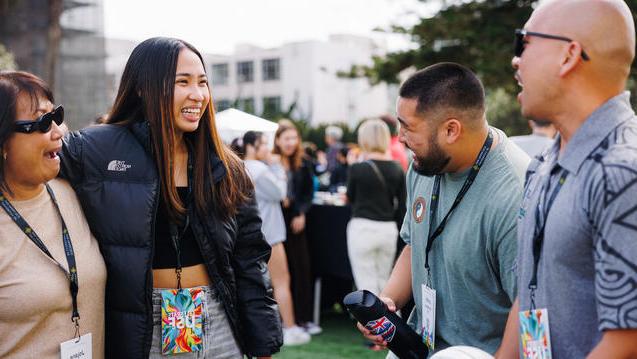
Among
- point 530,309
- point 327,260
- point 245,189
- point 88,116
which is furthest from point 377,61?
point 88,116

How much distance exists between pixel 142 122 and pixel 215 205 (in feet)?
1.45

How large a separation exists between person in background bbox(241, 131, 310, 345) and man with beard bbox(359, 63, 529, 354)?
150 inches

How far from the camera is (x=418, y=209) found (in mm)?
2559

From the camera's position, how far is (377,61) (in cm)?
1339

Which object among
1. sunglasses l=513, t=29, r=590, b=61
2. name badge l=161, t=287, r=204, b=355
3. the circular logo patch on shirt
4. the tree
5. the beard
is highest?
the tree

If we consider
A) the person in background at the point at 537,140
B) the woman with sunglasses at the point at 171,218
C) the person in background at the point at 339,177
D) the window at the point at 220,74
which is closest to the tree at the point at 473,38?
the person in background at the point at 339,177

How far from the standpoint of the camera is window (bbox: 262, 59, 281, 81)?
61062 mm

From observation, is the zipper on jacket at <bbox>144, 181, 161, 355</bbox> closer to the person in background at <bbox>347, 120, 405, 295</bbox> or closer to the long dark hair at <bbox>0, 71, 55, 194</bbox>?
the long dark hair at <bbox>0, 71, 55, 194</bbox>

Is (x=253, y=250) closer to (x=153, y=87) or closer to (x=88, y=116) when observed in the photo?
(x=153, y=87)

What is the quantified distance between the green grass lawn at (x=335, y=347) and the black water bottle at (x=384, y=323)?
367 centimetres

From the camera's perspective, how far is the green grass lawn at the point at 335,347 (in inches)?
239

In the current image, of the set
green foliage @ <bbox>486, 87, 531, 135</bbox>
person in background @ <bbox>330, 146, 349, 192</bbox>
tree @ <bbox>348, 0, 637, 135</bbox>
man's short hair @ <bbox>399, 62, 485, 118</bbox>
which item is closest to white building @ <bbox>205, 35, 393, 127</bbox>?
green foliage @ <bbox>486, 87, 531, 135</bbox>

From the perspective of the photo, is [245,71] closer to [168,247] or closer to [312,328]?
[312,328]

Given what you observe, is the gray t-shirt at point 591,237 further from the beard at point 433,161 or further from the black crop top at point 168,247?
the black crop top at point 168,247
